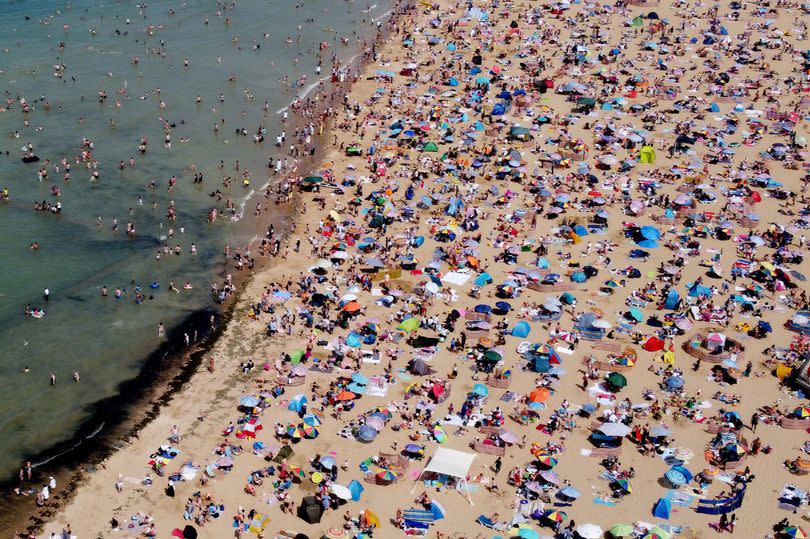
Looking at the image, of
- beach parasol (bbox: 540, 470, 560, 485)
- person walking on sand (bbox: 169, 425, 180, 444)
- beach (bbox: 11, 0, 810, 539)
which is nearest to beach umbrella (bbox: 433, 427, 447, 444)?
beach (bbox: 11, 0, 810, 539)

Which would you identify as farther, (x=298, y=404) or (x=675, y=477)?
(x=298, y=404)

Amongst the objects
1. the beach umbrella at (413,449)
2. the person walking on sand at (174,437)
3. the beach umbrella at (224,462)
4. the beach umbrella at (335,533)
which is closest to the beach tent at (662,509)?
the beach umbrella at (413,449)

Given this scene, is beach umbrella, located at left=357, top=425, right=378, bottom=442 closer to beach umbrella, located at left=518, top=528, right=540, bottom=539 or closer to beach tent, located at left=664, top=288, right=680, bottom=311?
beach umbrella, located at left=518, top=528, right=540, bottom=539

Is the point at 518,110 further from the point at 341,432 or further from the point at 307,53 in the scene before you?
the point at 341,432

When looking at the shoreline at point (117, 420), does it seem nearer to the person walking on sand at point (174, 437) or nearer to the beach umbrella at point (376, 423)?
the person walking on sand at point (174, 437)

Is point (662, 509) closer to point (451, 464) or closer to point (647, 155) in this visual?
point (451, 464)

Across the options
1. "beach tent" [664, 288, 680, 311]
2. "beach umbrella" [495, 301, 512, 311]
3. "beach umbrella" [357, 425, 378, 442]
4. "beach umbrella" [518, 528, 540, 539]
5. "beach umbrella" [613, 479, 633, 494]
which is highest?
"beach tent" [664, 288, 680, 311]

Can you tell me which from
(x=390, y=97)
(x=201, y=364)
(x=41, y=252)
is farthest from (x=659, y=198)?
(x=41, y=252)

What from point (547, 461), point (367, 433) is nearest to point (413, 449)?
point (367, 433)
